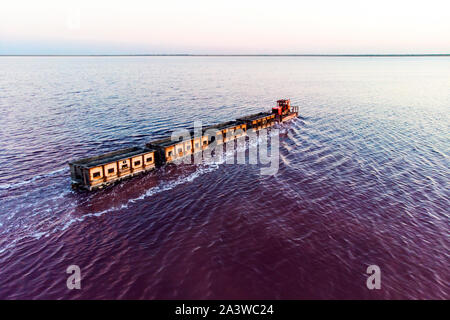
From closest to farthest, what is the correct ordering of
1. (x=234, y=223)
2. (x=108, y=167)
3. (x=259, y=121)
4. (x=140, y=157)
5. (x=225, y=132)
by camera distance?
1. (x=234, y=223)
2. (x=108, y=167)
3. (x=140, y=157)
4. (x=225, y=132)
5. (x=259, y=121)

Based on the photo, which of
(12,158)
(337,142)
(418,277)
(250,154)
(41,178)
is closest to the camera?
(418,277)

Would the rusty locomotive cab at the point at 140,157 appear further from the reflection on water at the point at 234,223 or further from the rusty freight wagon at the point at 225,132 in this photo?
the reflection on water at the point at 234,223

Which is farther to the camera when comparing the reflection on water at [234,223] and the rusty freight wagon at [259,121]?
the rusty freight wagon at [259,121]

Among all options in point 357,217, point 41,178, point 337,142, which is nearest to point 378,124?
point 337,142

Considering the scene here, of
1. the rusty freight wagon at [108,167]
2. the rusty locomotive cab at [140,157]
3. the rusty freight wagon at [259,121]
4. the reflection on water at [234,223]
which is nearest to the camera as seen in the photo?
the reflection on water at [234,223]

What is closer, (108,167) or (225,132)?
(108,167)

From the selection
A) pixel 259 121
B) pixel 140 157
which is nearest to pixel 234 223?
pixel 140 157

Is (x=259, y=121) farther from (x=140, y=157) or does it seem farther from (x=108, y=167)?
(x=108, y=167)

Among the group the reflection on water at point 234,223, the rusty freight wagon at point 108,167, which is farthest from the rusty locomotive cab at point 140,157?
the reflection on water at point 234,223
